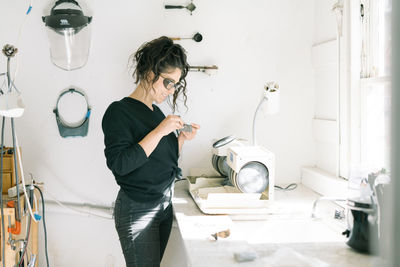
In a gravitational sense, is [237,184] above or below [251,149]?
below

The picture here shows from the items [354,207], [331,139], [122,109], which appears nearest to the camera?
[354,207]

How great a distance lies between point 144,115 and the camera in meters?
1.67

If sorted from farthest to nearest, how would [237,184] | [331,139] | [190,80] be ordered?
1. [190,80]
2. [331,139]
3. [237,184]

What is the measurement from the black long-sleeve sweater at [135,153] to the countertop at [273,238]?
21cm

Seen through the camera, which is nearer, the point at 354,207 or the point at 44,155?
the point at 354,207

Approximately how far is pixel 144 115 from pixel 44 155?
988 mm

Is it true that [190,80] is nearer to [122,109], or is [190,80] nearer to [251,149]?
[251,149]

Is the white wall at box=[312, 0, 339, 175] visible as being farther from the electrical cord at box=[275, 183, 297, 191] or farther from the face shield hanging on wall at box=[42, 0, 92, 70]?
the face shield hanging on wall at box=[42, 0, 92, 70]

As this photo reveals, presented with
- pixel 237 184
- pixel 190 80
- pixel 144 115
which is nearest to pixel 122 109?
Answer: pixel 144 115

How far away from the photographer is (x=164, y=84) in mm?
1679

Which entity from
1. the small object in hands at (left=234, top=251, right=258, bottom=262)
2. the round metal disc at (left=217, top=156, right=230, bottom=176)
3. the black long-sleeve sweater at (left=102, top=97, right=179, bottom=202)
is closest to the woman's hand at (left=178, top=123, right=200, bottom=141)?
the black long-sleeve sweater at (left=102, top=97, right=179, bottom=202)

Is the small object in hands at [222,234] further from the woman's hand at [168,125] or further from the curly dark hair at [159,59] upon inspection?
the curly dark hair at [159,59]

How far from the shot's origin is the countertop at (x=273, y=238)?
1.23 metres

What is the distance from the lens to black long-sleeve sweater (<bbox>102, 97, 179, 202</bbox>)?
59.3 inches
